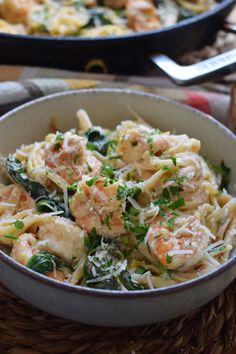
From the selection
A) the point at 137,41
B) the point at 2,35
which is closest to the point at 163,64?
the point at 137,41

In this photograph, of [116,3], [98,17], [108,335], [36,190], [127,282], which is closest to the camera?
[127,282]

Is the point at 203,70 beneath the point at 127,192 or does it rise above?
above

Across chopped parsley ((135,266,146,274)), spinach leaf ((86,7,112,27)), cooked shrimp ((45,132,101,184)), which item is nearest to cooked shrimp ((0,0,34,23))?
spinach leaf ((86,7,112,27))

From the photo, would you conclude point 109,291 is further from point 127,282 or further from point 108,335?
point 108,335

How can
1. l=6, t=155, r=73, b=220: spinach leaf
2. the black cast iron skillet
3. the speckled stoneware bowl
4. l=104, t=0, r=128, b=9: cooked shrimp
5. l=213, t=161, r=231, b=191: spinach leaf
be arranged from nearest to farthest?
1. the speckled stoneware bowl
2. l=6, t=155, r=73, b=220: spinach leaf
3. l=213, t=161, r=231, b=191: spinach leaf
4. the black cast iron skillet
5. l=104, t=0, r=128, b=9: cooked shrimp

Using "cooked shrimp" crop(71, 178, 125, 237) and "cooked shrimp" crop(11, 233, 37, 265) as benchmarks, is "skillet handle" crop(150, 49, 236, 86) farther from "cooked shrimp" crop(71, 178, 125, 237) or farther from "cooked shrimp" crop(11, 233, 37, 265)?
"cooked shrimp" crop(11, 233, 37, 265)

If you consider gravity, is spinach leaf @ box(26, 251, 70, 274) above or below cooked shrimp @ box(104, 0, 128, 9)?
below

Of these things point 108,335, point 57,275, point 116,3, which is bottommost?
point 108,335

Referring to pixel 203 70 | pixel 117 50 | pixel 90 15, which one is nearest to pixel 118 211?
pixel 203 70
